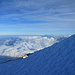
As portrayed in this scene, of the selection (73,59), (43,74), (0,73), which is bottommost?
(0,73)

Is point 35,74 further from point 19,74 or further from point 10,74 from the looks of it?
point 10,74

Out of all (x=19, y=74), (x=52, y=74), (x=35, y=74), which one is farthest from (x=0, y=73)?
(x=52, y=74)

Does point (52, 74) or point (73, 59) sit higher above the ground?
point (73, 59)

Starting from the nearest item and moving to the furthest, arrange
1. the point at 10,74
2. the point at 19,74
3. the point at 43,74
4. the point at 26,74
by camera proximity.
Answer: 1. the point at 43,74
2. the point at 26,74
3. the point at 19,74
4. the point at 10,74

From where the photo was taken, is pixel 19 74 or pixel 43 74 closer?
pixel 43 74

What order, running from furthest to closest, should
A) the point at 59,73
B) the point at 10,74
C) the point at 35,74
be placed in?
the point at 10,74
the point at 35,74
the point at 59,73

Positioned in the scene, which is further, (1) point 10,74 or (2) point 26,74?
(1) point 10,74

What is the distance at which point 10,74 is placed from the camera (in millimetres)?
16906

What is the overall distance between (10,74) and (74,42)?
13498mm

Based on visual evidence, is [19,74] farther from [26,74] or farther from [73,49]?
[73,49]

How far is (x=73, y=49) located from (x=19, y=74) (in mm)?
10302

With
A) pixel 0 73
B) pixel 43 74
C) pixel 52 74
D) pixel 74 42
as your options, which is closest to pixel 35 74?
pixel 43 74

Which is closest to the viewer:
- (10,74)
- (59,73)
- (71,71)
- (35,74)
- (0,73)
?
(71,71)

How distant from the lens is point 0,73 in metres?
18.8
